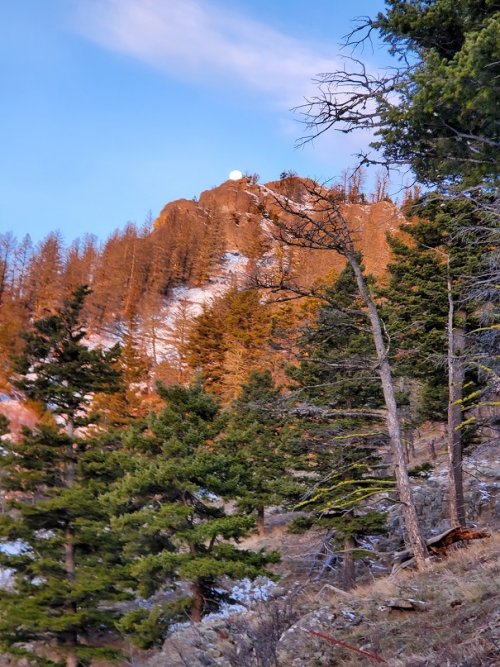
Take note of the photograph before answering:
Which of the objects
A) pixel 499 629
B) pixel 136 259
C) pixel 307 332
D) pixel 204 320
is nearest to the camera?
pixel 499 629

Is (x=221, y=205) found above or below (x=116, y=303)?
above

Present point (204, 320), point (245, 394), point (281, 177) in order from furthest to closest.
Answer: point (204, 320) → point (245, 394) → point (281, 177)

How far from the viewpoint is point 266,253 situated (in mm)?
77875

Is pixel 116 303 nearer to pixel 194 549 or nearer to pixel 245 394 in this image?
pixel 245 394

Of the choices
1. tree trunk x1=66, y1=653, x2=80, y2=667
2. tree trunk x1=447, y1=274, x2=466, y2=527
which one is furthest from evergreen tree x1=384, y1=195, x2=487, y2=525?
tree trunk x1=66, y1=653, x2=80, y2=667

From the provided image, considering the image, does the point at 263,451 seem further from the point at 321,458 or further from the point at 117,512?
the point at 117,512

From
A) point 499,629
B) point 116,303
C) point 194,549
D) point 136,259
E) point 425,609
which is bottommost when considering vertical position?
point 194,549

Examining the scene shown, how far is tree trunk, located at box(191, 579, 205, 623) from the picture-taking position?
12508mm

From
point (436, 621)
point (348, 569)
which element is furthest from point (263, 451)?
point (436, 621)

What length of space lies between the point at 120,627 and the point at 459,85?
13.0 m

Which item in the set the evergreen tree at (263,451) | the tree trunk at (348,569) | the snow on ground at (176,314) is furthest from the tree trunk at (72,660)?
the snow on ground at (176,314)

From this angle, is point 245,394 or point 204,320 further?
point 204,320

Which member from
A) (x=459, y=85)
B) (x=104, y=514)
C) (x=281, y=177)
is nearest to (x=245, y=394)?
(x=104, y=514)

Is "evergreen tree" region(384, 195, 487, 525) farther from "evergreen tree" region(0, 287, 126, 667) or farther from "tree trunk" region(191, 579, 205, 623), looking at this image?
"evergreen tree" region(0, 287, 126, 667)
